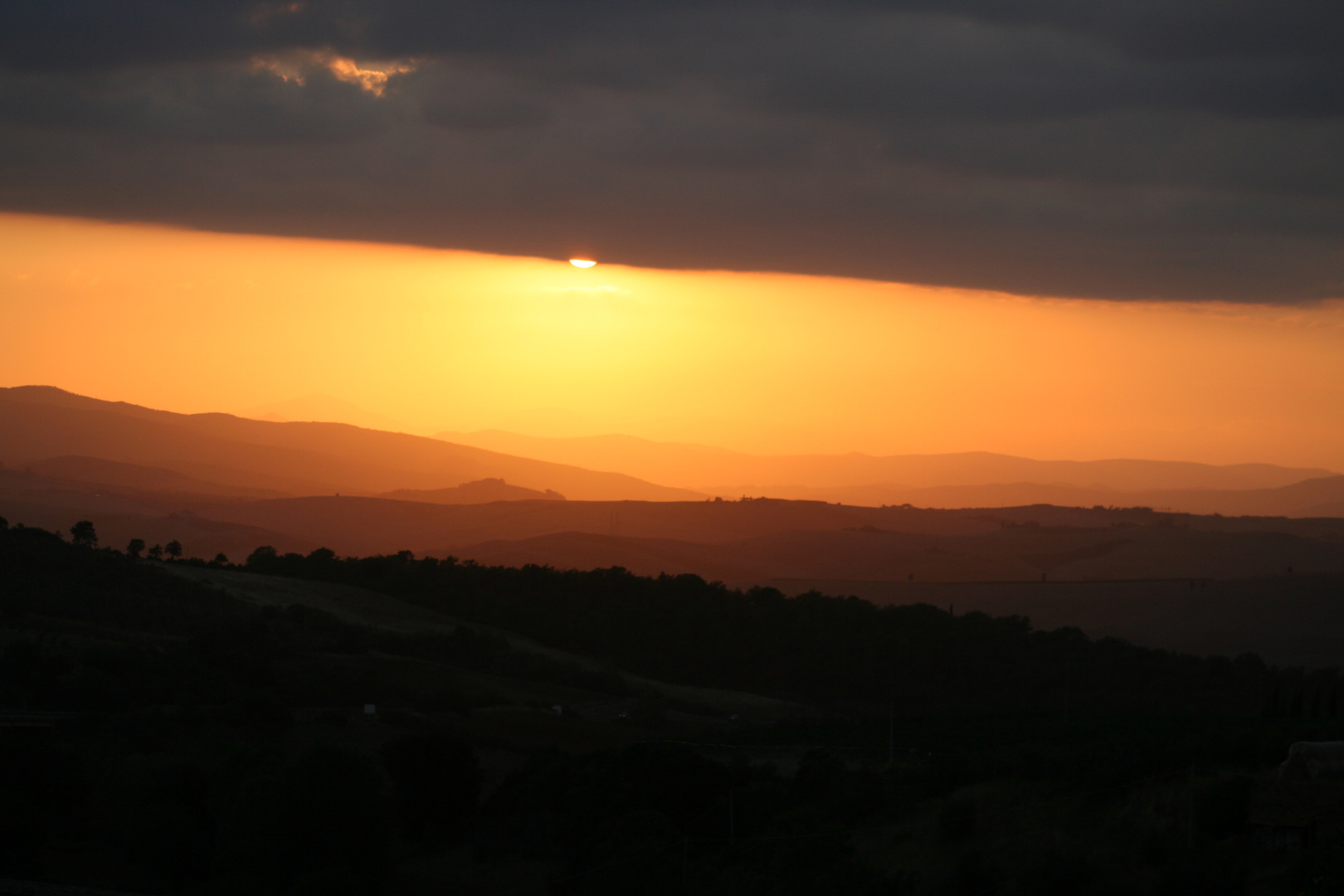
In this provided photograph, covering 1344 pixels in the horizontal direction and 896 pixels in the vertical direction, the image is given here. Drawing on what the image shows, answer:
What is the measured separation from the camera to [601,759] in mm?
30984

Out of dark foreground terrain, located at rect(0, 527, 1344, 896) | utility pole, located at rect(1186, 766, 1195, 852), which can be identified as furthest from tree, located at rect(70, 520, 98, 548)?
utility pole, located at rect(1186, 766, 1195, 852)

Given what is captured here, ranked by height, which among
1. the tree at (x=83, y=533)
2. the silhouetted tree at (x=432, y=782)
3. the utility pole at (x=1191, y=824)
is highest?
the tree at (x=83, y=533)

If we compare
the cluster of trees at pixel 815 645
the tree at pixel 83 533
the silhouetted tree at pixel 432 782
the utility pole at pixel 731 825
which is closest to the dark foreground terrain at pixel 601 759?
the silhouetted tree at pixel 432 782

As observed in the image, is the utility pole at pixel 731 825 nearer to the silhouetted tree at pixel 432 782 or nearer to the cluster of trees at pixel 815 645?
the silhouetted tree at pixel 432 782

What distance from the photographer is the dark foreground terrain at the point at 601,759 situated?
74.1ft

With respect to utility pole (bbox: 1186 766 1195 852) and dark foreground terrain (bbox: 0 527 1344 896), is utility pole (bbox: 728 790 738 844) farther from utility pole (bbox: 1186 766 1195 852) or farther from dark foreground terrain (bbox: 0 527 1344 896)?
utility pole (bbox: 1186 766 1195 852)

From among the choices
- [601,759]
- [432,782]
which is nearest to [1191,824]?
[601,759]

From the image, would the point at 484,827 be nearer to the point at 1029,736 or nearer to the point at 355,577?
the point at 1029,736

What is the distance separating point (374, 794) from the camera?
27375 millimetres

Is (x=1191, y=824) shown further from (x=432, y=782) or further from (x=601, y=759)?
(x=432, y=782)

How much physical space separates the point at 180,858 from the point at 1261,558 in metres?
98.1

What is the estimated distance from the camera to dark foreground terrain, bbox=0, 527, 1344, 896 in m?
22.6

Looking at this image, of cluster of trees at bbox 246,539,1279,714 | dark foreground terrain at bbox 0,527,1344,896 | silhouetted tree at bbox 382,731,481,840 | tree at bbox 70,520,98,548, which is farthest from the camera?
tree at bbox 70,520,98,548

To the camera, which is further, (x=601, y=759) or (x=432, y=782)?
(x=432, y=782)
